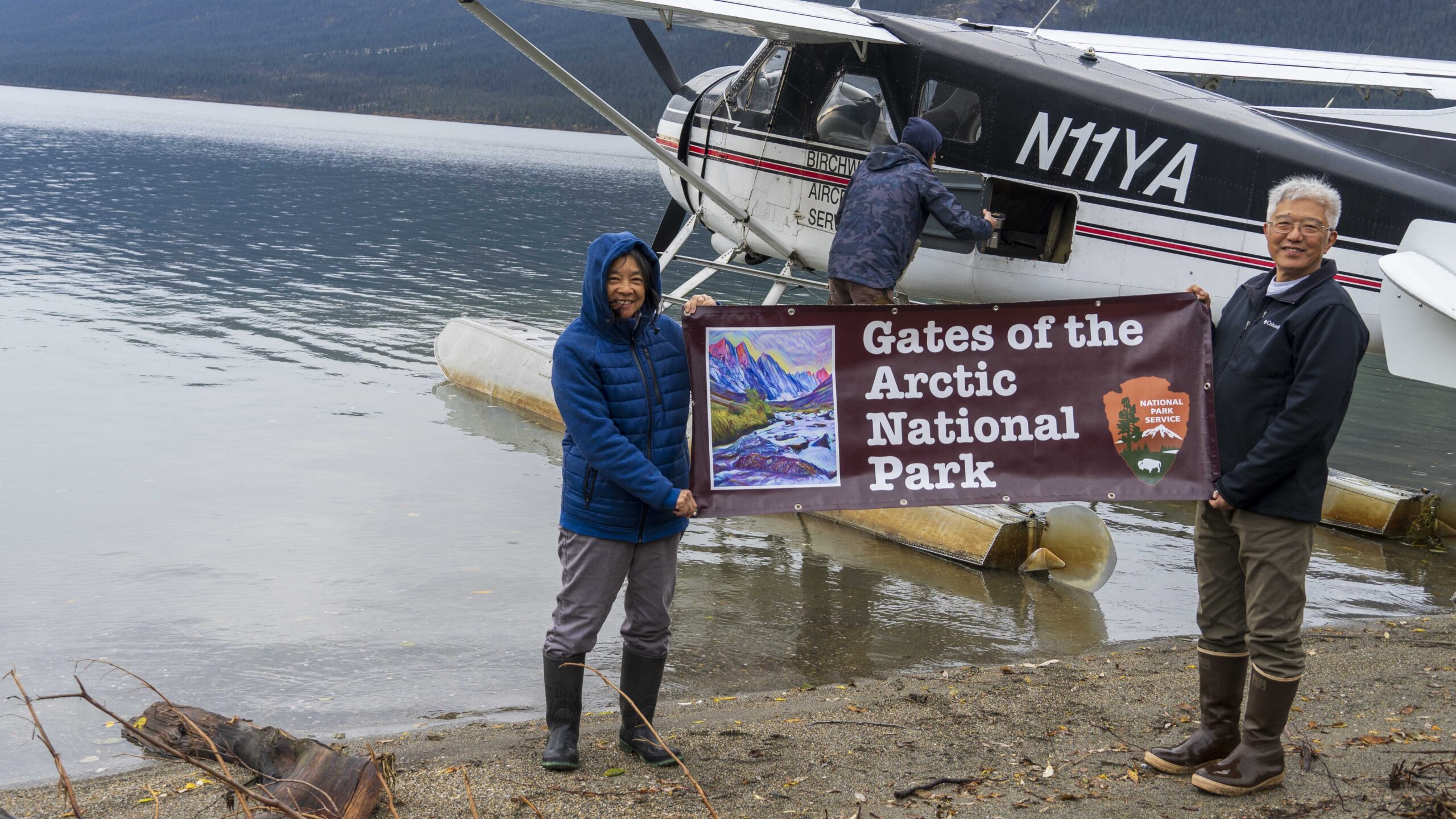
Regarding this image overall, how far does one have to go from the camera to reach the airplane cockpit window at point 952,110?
28.6 feet

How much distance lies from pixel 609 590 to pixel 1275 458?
7.00 feet

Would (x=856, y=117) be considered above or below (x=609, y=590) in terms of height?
above

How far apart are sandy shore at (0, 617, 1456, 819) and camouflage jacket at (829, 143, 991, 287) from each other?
2.87 meters

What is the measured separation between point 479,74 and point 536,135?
122 feet

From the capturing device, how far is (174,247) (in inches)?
940

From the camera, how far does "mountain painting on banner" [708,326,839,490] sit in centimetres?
442

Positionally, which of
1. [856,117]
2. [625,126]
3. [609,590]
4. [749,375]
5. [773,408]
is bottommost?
[609,590]

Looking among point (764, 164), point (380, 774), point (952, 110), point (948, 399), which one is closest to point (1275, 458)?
point (948, 399)

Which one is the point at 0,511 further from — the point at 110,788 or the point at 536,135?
the point at 536,135

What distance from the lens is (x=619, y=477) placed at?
12.6 ft

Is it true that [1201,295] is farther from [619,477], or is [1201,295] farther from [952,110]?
[952,110]

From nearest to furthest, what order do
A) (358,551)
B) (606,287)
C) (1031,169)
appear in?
1. (606,287)
2. (358,551)
3. (1031,169)

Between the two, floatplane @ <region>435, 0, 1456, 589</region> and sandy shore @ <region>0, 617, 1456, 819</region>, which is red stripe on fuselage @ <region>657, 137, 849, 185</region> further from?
sandy shore @ <region>0, 617, 1456, 819</region>

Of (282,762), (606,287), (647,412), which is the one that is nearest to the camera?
(282,762)
